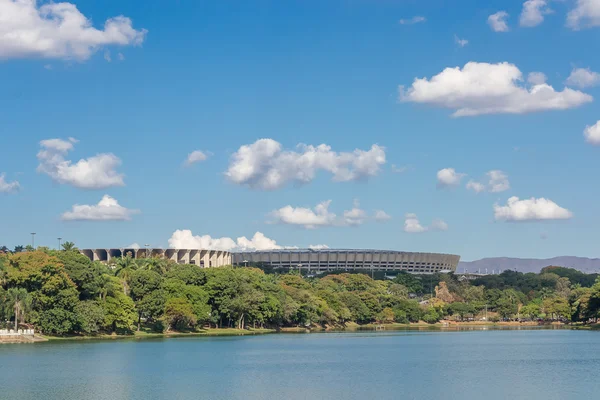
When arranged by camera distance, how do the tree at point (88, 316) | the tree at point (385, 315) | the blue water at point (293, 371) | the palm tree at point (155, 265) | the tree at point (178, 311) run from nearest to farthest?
1. the blue water at point (293, 371)
2. the tree at point (88, 316)
3. the tree at point (178, 311)
4. the palm tree at point (155, 265)
5. the tree at point (385, 315)

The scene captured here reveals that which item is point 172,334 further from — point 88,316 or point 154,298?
point 88,316

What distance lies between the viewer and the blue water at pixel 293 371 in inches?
2403

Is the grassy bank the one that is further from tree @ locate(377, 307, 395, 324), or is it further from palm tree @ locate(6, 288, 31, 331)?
tree @ locate(377, 307, 395, 324)

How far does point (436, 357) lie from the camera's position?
3563 inches

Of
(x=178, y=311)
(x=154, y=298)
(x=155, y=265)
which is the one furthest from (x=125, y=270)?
(x=155, y=265)

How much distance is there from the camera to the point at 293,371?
7538 centimetres

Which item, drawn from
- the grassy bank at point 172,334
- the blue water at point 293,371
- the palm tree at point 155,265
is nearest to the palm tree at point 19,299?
the grassy bank at point 172,334

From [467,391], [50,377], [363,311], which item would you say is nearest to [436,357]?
[467,391]

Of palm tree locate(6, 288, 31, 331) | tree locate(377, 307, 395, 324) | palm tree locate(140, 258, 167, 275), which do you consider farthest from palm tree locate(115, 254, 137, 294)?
tree locate(377, 307, 395, 324)

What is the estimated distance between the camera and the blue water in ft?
200

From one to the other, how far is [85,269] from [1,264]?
1076cm

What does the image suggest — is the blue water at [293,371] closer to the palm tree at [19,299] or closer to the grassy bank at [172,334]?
the grassy bank at [172,334]

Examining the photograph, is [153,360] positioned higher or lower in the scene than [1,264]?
lower

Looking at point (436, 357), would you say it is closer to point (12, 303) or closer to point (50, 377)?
point (50, 377)
